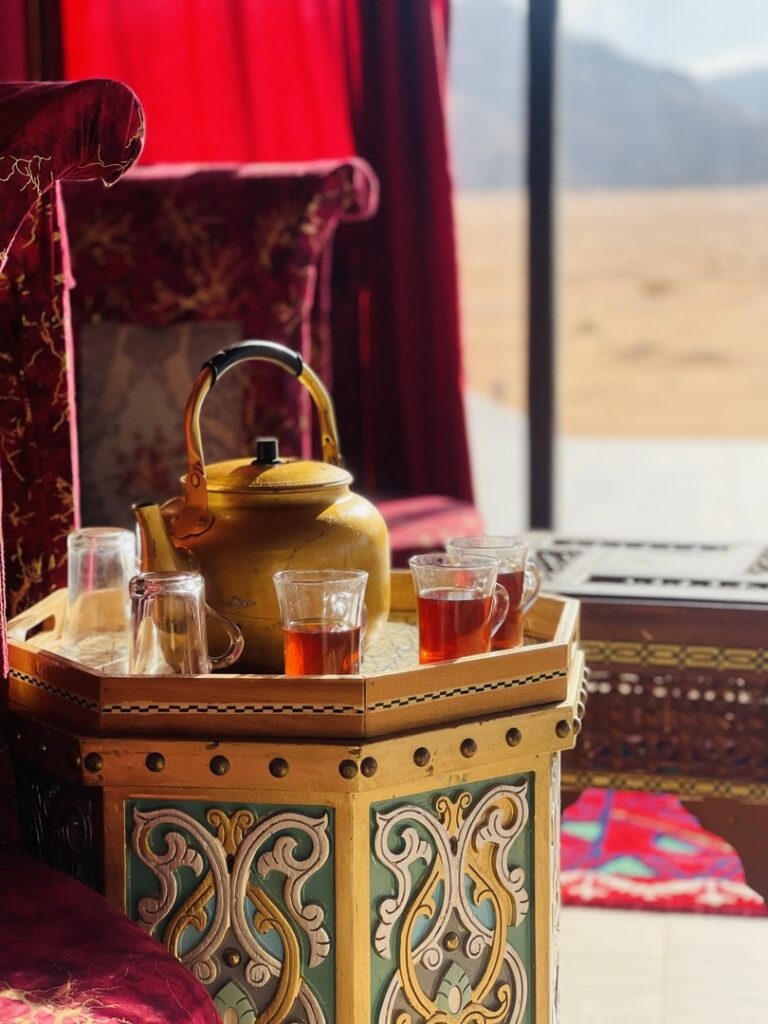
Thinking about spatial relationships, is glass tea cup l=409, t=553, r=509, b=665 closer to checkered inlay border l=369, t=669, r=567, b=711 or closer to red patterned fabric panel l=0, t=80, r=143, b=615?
checkered inlay border l=369, t=669, r=567, b=711

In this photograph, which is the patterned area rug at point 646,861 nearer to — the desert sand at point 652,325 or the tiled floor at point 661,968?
the tiled floor at point 661,968

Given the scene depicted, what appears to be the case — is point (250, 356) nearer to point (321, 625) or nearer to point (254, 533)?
point (254, 533)

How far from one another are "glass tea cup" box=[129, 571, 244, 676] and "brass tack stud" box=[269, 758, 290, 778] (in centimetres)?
13

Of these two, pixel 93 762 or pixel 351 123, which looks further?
pixel 351 123

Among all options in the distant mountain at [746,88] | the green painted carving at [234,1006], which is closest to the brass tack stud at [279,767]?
the green painted carving at [234,1006]

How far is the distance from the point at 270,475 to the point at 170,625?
0.71ft

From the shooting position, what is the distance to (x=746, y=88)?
4836 millimetres

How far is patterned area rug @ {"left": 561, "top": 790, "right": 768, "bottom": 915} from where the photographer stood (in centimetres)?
269

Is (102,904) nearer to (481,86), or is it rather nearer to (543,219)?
(543,219)

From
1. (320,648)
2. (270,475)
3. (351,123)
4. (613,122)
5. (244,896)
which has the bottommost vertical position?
(244,896)

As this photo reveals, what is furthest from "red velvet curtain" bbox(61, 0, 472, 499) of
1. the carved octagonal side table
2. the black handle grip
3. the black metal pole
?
the carved octagonal side table

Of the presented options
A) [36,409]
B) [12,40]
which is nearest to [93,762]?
[36,409]

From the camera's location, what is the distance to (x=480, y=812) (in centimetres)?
142

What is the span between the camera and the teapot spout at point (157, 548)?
149 cm
